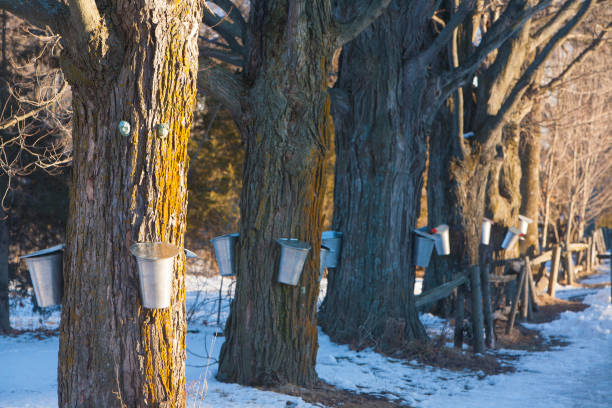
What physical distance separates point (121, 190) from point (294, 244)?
2.08 m

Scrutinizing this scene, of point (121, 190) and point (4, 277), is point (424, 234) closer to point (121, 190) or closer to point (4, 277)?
point (121, 190)

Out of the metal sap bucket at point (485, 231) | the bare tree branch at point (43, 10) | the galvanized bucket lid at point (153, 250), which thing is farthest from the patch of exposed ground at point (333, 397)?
the metal sap bucket at point (485, 231)

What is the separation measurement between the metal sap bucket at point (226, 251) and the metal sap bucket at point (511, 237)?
7.57m

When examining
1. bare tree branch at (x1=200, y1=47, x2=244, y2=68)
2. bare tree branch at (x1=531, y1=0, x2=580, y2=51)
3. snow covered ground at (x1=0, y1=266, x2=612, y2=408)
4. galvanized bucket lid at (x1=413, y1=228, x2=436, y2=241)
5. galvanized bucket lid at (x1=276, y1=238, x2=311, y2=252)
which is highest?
bare tree branch at (x1=531, y1=0, x2=580, y2=51)

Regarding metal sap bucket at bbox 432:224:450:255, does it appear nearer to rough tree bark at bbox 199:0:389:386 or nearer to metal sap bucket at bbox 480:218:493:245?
metal sap bucket at bbox 480:218:493:245

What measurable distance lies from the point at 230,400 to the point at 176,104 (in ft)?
7.87

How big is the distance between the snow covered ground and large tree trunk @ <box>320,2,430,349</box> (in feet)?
2.09

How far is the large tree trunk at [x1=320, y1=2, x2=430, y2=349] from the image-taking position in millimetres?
7703

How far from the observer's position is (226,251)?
18.1 ft

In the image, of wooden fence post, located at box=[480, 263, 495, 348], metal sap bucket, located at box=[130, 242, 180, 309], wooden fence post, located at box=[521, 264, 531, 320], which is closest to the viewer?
metal sap bucket, located at box=[130, 242, 180, 309]

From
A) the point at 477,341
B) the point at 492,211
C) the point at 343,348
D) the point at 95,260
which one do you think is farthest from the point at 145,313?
the point at 492,211

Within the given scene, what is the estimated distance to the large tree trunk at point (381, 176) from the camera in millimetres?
7703

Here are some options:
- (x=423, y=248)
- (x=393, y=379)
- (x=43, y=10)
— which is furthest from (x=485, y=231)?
(x=43, y=10)

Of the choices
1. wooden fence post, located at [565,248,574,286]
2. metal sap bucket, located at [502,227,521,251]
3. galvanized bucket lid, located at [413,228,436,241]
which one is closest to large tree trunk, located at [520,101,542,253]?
wooden fence post, located at [565,248,574,286]
